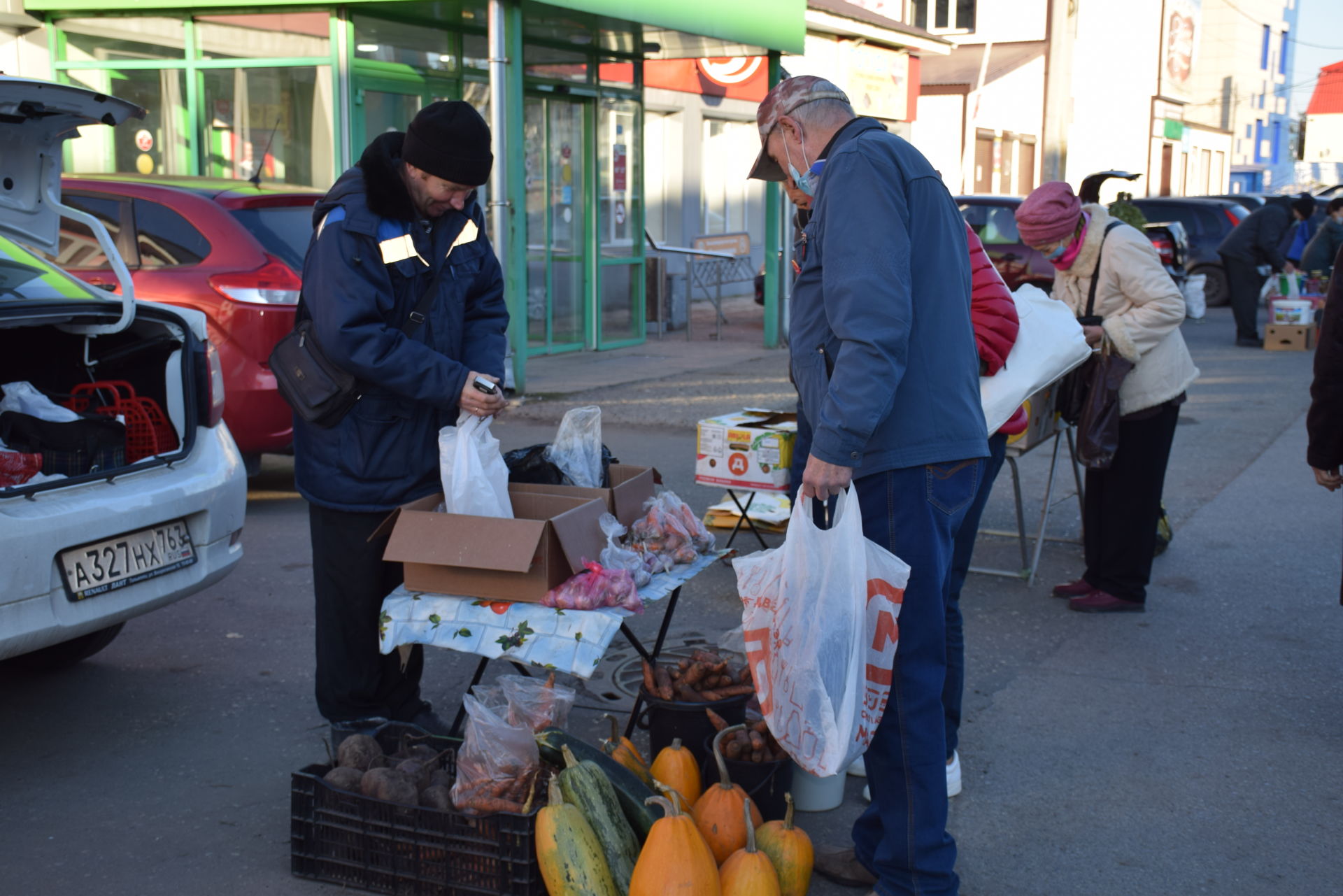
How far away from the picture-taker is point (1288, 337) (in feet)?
48.8

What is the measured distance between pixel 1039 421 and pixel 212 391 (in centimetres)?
335

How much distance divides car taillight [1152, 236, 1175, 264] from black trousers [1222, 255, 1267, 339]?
0.81m

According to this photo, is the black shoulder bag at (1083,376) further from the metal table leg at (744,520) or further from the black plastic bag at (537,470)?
the black plastic bag at (537,470)

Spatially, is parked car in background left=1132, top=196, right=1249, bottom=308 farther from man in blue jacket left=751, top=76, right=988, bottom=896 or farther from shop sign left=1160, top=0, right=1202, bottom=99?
shop sign left=1160, top=0, right=1202, bottom=99

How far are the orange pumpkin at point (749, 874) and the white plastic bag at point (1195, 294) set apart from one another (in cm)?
1652

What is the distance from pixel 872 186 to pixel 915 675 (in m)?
1.08

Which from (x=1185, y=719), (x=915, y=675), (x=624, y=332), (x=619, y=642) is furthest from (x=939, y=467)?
(x=624, y=332)

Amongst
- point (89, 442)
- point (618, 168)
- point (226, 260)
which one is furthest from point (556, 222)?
point (89, 442)

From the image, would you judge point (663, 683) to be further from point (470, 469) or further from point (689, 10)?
point (689, 10)

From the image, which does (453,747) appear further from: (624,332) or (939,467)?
(624,332)

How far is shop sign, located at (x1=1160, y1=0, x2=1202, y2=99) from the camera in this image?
41969 mm

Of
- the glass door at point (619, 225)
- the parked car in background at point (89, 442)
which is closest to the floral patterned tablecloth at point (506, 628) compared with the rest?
the parked car in background at point (89, 442)

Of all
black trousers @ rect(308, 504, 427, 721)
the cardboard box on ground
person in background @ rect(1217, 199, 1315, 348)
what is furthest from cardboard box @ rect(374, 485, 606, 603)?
person in background @ rect(1217, 199, 1315, 348)

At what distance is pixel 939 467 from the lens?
2.82 m
